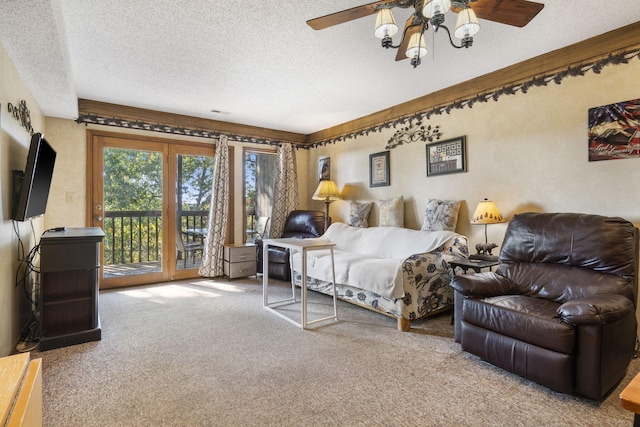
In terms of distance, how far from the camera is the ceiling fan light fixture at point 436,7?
5.04 feet

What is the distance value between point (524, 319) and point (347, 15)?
1.99 metres

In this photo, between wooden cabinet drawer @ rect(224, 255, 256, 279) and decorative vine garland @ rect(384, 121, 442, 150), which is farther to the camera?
wooden cabinet drawer @ rect(224, 255, 256, 279)

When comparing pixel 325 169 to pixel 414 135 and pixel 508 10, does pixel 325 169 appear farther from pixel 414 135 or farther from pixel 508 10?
pixel 508 10

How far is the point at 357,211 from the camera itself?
470cm

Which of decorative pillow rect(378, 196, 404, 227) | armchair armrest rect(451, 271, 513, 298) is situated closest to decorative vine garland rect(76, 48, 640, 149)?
decorative pillow rect(378, 196, 404, 227)

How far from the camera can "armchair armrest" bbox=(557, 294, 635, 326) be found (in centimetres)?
176

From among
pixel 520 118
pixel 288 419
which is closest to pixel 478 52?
pixel 520 118

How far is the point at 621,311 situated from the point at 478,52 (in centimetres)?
215

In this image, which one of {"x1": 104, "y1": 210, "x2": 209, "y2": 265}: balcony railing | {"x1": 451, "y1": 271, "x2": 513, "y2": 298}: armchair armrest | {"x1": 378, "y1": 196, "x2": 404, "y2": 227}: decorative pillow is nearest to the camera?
{"x1": 451, "y1": 271, "x2": 513, "y2": 298}: armchair armrest

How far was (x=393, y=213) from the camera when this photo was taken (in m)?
4.15

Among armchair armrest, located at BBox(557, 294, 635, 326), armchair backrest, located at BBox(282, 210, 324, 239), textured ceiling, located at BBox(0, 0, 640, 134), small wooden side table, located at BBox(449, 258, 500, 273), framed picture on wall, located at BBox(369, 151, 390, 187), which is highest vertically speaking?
textured ceiling, located at BBox(0, 0, 640, 134)

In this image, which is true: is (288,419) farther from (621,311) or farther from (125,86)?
(125,86)

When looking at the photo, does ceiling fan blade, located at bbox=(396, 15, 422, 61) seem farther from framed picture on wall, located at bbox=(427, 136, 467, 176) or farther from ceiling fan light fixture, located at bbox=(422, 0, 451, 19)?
framed picture on wall, located at bbox=(427, 136, 467, 176)

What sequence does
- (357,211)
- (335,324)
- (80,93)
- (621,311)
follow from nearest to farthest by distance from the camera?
(621,311), (335,324), (80,93), (357,211)
